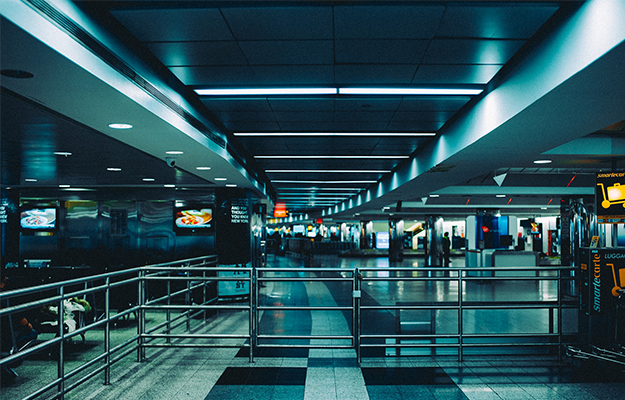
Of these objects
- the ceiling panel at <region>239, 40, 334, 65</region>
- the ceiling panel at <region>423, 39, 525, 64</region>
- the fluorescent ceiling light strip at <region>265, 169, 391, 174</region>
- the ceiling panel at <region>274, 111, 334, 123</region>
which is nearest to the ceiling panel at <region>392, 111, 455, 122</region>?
the ceiling panel at <region>274, 111, 334, 123</region>

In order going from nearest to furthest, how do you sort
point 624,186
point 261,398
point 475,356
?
point 261,398 → point 475,356 → point 624,186

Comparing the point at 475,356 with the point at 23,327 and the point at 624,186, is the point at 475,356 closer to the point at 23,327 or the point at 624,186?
the point at 624,186

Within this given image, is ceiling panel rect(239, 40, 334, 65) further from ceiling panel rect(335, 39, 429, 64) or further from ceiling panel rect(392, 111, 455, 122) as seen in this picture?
ceiling panel rect(392, 111, 455, 122)

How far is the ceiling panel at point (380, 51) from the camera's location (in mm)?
3473

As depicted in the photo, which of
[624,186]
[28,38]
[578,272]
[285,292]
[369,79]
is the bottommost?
[285,292]

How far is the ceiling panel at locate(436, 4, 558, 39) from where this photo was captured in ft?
9.70

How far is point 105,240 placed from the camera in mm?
10938

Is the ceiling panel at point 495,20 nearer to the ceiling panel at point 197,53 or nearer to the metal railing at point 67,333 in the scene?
the ceiling panel at point 197,53

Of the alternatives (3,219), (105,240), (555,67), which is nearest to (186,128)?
(555,67)

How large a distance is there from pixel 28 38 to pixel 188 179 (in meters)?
7.04

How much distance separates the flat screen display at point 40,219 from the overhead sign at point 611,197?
11274 millimetres

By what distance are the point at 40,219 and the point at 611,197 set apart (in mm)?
11749

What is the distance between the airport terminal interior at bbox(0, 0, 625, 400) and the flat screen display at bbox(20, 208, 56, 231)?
3.77ft

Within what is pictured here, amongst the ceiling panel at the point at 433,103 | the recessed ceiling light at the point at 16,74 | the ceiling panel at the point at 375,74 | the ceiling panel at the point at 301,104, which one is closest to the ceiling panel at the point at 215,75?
the ceiling panel at the point at 301,104
